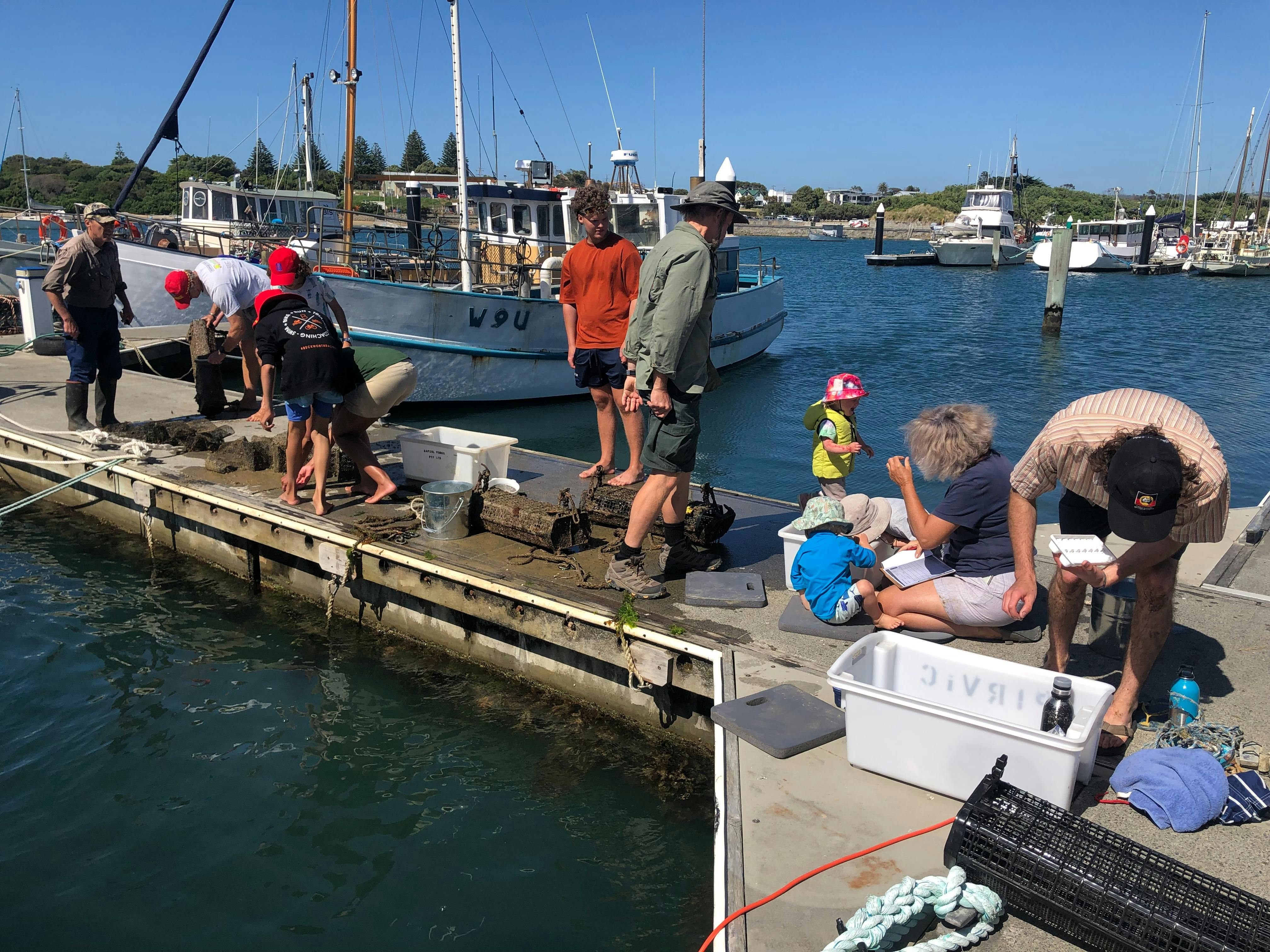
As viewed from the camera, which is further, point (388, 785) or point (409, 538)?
point (409, 538)

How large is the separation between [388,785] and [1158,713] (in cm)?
358

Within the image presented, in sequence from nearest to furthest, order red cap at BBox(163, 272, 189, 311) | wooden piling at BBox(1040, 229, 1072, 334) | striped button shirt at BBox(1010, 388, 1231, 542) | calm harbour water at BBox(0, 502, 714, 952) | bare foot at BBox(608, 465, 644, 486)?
striped button shirt at BBox(1010, 388, 1231, 542) → calm harbour water at BBox(0, 502, 714, 952) → bare foot at BBox(608, 465, 644, 486) → red cap at BBox(163, 272, 189, 311) → wooden piling at BBox(1040, 229, 1072, 334)

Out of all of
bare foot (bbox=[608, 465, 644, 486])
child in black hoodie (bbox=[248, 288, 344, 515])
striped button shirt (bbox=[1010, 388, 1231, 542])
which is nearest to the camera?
striped button shirt (bbox=[1010, 388, 1231, 542])

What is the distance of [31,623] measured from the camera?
6.28 meters

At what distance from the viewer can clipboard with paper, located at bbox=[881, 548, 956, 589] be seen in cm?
423

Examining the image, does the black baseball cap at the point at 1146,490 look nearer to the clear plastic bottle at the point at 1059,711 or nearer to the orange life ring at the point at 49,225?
the clear plastic bottle at the point at 1059,711

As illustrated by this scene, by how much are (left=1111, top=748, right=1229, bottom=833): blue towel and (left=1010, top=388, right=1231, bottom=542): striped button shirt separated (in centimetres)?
76

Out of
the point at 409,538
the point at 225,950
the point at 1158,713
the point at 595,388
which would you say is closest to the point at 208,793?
the point at 225,950

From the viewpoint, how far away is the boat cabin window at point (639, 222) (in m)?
15.6

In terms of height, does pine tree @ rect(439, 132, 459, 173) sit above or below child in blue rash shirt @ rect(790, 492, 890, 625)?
above

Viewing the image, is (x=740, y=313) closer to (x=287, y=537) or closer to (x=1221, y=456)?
(x=287, y=537)

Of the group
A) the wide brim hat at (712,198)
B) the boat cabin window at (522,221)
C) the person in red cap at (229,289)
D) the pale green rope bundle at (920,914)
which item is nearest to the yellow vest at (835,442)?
the wide brim hat at (712,198)

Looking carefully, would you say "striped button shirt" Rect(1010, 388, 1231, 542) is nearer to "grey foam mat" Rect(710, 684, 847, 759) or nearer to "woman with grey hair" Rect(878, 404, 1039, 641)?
"woman with grey hair" Rect(878, 404, 1039, 641)

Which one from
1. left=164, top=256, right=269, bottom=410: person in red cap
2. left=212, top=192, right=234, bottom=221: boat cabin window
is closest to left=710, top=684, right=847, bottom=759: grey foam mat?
left=164, top=256, right=269, bottom=410: person in red cap
